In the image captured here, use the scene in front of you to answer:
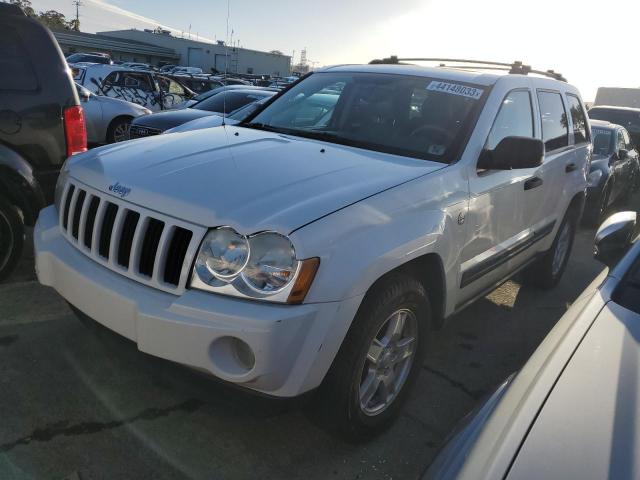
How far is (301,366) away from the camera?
6.67 feet

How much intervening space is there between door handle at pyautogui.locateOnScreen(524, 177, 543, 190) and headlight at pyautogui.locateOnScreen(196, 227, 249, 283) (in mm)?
2302

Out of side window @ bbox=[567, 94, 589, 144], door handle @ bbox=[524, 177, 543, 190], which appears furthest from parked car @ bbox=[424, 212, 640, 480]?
side window @ bbox=[567, 94, 589, 144]

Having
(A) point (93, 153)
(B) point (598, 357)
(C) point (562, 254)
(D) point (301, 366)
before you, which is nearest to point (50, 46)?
(A) point (93, 153)

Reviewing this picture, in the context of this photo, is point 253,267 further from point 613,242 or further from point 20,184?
point 20,184

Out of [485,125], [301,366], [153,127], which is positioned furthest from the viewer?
[153,127]

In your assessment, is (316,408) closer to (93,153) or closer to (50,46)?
(93,153)

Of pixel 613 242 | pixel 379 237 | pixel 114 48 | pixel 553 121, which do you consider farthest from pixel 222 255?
pixel 114 48

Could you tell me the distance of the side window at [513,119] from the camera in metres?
3.30

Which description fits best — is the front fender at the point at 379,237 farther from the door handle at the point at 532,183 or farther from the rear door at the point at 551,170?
the rear door at the point at 551,170

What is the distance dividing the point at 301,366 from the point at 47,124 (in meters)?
3.12

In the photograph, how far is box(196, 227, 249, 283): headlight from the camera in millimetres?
2076

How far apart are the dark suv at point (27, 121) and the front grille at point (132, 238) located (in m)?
1.46

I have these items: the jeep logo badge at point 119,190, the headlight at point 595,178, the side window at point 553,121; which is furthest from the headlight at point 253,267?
the headlight at point 595,178

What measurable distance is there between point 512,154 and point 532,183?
825 mm
